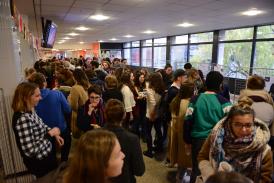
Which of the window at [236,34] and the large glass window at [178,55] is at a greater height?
the window at [236,34]

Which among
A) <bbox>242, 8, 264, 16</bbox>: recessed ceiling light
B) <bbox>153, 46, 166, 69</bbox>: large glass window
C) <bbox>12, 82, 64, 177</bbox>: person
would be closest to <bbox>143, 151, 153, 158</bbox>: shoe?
<bbox>12, 82, 64, 177</bbox>: person

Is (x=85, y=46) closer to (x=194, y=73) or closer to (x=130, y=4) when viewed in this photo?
(x=130, y=4)

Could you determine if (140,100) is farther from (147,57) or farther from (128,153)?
(147,57)

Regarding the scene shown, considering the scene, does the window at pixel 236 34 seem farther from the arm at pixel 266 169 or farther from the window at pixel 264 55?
the arm at pixel 266 169

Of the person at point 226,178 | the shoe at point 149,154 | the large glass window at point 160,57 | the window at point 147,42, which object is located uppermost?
the window at point 147,42

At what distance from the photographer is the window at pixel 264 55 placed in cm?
695

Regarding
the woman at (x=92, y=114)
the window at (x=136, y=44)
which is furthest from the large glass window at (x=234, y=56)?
the window at (x=136, y=44)

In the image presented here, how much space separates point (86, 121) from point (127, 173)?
98cm

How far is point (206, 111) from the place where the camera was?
2.12 metres

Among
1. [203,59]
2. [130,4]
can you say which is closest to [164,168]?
[130,4]

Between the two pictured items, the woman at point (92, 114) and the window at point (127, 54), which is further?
the window at point (127, 54)

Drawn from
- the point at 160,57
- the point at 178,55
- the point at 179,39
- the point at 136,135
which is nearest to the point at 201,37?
the point at 179,39

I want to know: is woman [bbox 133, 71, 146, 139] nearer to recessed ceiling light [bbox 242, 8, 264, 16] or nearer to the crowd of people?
the crowd of people

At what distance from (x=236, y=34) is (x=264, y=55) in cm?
147
